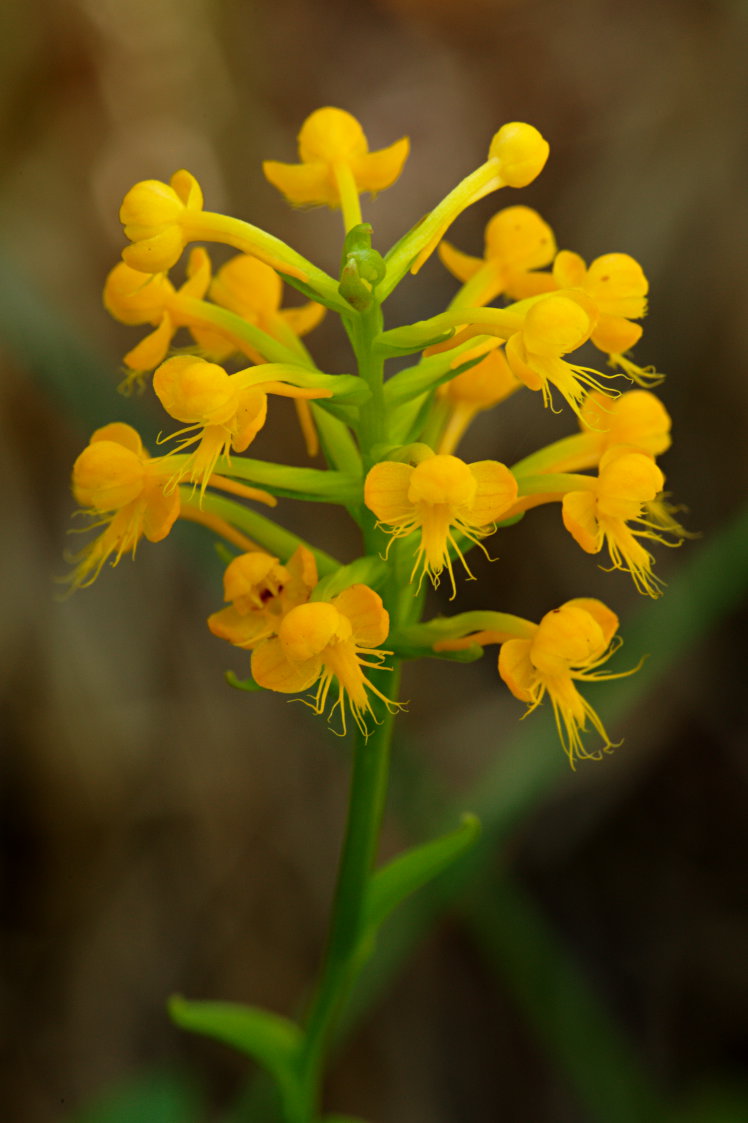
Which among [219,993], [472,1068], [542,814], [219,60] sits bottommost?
→ [219,993]

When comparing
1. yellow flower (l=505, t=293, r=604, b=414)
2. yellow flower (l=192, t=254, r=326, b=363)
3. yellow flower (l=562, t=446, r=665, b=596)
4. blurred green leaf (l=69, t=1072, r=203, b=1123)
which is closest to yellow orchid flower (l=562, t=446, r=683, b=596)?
yellow flower (l=562, t=446, r=665, b=596)

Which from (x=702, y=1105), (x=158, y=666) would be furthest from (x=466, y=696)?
(x=702, y=1105)

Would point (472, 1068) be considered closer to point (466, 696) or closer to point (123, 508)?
point (466, 696)

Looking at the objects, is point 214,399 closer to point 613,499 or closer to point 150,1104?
point 613,499

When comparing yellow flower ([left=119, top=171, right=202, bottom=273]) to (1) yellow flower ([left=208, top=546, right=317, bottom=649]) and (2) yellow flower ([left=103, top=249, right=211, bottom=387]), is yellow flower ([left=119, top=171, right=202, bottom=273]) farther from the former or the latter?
(1) yellow flower ([left=208, top=546, right=317, bottom=649])

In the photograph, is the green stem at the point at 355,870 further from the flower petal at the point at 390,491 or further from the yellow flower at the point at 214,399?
the yellow flower at the point at 214,399

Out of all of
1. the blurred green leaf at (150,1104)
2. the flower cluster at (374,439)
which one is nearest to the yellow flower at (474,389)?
the flower cluster at (374,439)

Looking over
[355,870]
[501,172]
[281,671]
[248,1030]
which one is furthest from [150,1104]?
[501,172]
